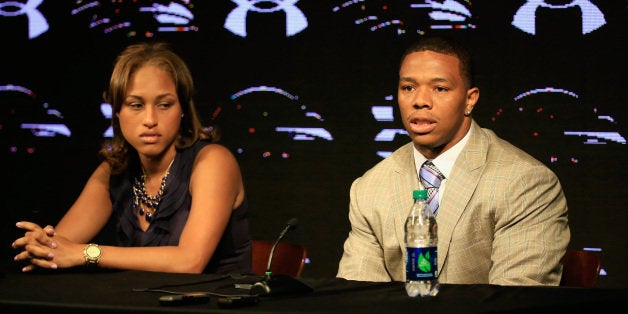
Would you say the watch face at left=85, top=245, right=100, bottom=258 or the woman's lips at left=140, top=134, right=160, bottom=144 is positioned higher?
the woman's lips at left=140, top=134, right=160, bottom=144

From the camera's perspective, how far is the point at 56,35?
4391 mm

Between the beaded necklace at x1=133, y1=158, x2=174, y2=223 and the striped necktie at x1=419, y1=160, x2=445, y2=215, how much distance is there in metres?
0.99

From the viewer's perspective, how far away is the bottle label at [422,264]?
6.13 feet

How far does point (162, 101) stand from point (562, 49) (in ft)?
6.57

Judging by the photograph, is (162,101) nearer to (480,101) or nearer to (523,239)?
(523,239)

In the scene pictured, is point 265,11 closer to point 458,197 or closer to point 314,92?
point 314,92

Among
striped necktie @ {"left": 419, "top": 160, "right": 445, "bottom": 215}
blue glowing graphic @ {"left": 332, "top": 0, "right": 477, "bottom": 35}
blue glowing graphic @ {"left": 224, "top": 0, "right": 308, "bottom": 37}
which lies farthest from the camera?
blue glowing graphic @ {"left": 224, "top": 0, "right": 308, "bottom": 37}

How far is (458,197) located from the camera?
2629 millimetres

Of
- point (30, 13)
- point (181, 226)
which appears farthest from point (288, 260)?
point (30, 13)

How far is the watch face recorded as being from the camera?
245 cm

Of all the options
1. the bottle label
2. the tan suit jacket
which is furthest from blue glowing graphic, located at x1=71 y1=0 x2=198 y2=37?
the bottle label

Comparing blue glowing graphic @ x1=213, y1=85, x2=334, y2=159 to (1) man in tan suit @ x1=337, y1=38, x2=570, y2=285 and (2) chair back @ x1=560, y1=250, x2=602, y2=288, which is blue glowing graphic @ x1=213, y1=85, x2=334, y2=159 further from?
(2) chair back @ x1=560, y1=250, x2=602, y2=288

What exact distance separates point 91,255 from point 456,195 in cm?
120

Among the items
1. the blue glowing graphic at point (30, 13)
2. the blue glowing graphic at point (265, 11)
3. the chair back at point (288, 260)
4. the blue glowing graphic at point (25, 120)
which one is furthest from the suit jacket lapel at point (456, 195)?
the blue glowing graphic at point (30, 13)
